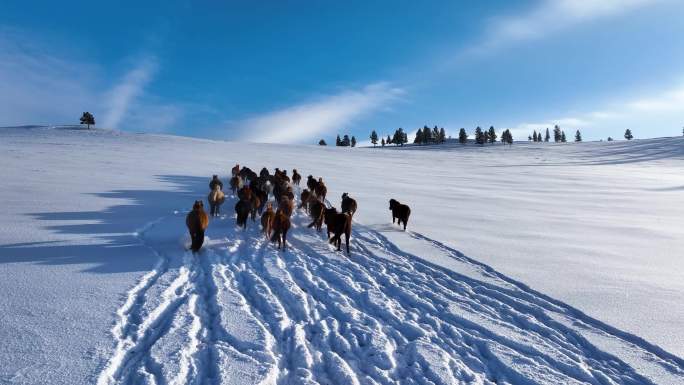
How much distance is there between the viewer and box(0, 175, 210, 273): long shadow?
6781 millimetres

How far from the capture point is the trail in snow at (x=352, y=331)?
4070 mm

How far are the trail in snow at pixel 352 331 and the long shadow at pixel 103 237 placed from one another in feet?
2.53

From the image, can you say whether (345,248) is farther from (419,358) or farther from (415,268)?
(419,358)

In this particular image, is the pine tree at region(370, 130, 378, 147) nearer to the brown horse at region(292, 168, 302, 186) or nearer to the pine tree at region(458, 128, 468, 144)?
the pine tree at region(458, 128, 468, 144)

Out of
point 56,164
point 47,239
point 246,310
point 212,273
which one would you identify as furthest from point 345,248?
point 56,164

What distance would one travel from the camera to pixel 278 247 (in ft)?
28.7

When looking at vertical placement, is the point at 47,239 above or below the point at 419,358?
above

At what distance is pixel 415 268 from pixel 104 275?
5474mm

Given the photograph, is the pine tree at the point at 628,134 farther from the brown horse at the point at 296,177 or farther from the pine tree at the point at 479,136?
the brown horse at the point at 296,177

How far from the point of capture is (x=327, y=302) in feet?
19.4

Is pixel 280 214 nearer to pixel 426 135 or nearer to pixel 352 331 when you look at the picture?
pixel 352 331

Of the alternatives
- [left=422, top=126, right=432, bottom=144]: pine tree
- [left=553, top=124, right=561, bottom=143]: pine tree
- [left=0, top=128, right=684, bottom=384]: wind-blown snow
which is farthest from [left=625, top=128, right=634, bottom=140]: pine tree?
[left=0, top=128, right=684, bottom=384]: wind-blown snow

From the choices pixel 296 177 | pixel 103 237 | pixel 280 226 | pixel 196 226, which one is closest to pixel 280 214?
pixel 280 226

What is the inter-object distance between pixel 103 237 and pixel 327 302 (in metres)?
5.52
